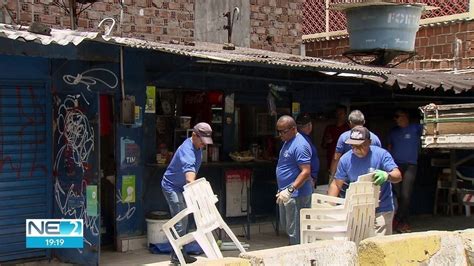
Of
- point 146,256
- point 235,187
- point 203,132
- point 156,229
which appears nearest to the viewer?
point 203,132

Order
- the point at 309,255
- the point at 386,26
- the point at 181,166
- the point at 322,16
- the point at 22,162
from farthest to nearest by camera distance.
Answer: the point at 322,16, the point at 386,26, the point at 22,162, the point at 181,166, the point at 309,255

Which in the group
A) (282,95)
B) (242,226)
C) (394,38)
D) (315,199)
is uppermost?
(394,38)

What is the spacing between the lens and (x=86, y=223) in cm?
745

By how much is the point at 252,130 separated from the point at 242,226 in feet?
5.02

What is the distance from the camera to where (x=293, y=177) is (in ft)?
23.2

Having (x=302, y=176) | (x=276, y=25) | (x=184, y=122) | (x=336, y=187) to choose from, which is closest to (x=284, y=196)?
(x=302, y=176)

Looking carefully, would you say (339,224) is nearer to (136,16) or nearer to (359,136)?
(359,136)

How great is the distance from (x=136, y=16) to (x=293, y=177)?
4985 mm

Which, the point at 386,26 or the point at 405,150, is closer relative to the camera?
the point at 405,150

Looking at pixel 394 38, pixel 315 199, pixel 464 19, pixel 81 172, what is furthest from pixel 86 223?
pixel 464 19

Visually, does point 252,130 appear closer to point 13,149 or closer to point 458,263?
point 13,149

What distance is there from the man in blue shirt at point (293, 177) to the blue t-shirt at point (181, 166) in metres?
0.96

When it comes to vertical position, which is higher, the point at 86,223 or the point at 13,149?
the point at 13,149

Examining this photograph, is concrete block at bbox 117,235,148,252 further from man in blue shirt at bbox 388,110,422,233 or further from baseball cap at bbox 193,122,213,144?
man in blue shirt at bbox 388,110,422,233
